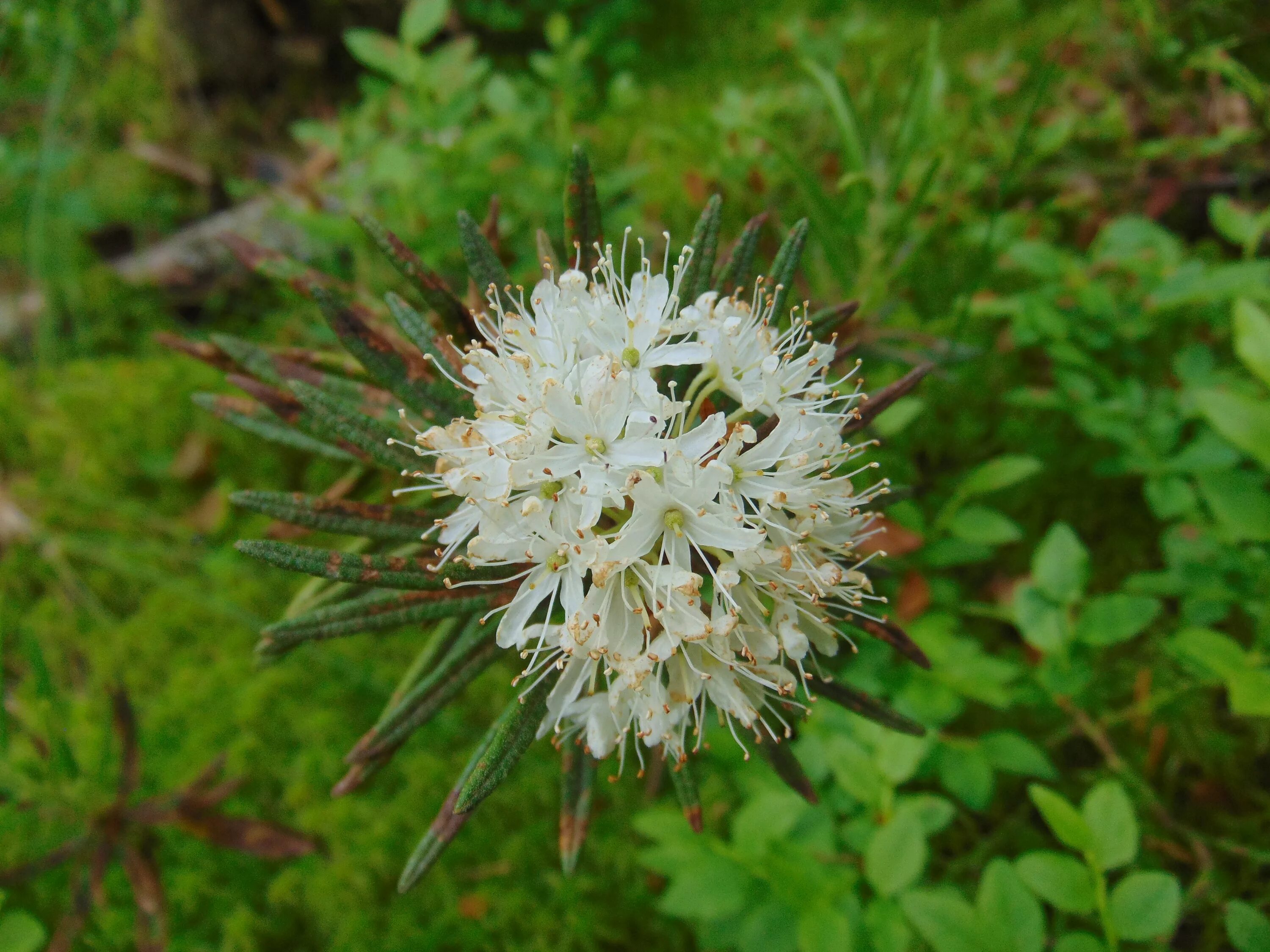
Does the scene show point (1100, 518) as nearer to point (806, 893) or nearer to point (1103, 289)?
point (1103, 289)

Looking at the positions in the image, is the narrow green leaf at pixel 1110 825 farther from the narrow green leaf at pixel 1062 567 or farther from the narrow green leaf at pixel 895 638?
the narrow green leaf at pixel 895 638

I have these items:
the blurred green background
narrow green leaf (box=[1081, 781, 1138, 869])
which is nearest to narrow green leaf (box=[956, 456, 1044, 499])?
the blurred green background

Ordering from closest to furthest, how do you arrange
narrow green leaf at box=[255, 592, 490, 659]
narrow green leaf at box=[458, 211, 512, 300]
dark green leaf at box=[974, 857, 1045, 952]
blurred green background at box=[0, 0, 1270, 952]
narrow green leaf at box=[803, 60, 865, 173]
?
narrow green leaf at box=[255, 592, 490, 659], narrow green leaf at box=[458, 211, 512, 300], dark green leaf at box=[974, 857, 1045, 952], blurred green background at box=[0, 0, 1270, 952], narrow green leaf at box=[803, 60, 865, 173]

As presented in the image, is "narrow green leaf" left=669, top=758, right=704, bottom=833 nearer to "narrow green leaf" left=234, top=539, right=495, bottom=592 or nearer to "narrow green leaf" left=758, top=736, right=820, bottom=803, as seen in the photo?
"narrow green leaf" left=758, top=736, right=820, bottom=803

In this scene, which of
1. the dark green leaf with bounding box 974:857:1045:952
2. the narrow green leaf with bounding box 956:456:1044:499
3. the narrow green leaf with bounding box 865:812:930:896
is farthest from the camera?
the narrow green leaf with bounding box 956:456:1044:499

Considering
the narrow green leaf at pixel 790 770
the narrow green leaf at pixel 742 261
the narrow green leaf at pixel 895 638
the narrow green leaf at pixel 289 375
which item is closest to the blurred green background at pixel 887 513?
the narrow green leaf at pixel 790 770

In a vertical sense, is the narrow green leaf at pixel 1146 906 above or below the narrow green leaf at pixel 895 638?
below
